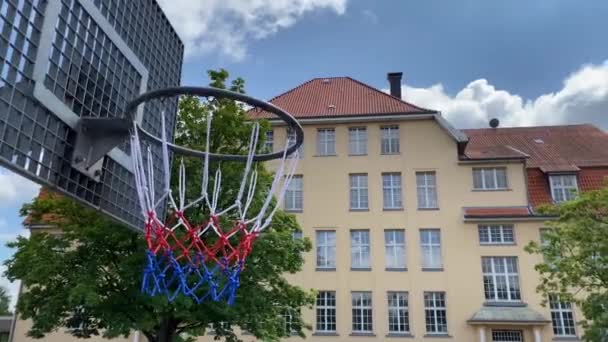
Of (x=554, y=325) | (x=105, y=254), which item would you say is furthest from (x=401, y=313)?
(x=105, y=254)

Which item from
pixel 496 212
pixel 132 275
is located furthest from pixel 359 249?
pixel 132 275

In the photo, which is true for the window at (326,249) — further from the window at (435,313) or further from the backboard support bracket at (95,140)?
the backboard support bracket at (95,140)

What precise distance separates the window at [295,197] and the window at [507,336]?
36.3 ft

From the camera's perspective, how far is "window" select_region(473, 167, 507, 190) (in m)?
25.4

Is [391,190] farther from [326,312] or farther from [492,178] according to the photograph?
[326,312]

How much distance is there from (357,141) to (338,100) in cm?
337

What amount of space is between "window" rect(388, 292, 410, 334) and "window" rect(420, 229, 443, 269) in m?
1.92

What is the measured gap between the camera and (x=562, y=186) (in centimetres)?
2616

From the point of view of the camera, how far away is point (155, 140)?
28.9 feet

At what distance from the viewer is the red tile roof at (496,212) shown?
24047 millimetres

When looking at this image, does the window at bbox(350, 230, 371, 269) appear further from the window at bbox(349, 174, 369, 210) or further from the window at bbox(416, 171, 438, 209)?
the window at bbox(416, 171, 438, 209)

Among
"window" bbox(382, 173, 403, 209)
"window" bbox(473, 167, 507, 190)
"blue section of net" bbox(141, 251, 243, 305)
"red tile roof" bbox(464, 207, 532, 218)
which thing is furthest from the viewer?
"window" bbox(382, 173, 403, 209)

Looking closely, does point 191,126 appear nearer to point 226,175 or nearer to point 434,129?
point 226,175

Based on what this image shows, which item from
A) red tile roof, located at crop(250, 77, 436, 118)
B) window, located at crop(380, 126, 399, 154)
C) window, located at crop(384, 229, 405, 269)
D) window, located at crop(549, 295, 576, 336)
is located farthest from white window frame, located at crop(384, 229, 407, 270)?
window, located at crop(549, 295, 576, 336)
